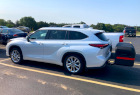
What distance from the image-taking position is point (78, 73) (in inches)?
185

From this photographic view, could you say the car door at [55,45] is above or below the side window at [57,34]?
below

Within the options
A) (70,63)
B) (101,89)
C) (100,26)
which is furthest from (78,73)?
(100,26)

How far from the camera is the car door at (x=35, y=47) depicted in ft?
17.2

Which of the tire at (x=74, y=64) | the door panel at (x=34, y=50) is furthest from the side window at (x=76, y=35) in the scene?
the door panel at (x=34, y=50)

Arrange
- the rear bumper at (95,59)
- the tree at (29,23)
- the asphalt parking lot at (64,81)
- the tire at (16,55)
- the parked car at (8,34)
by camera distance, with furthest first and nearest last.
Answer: the tree at (29,23) → the parked car at (8,34) → the tire at (16,55) → the rear bumper at (95,59) → the asphalt parking lot at (64,81)

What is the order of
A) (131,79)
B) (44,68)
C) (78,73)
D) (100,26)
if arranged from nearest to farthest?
1. (131,79)
2. (78,73)
3. (44,68)
4. (100,26)

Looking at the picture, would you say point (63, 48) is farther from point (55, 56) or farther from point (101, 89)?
point (101, 89)

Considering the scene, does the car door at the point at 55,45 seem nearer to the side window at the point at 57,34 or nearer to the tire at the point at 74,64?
the side window at the point at 57,34

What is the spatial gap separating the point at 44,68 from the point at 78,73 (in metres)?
1.54

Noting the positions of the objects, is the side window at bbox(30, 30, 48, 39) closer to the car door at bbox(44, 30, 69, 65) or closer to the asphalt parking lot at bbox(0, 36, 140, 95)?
the car door at bbox(44, 30, 69, 65)

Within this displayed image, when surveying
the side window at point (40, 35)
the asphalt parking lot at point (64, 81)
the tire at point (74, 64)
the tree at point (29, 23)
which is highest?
the tree at point (29, 23)

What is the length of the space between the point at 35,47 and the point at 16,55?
1225mm

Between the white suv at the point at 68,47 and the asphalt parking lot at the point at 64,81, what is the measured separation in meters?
0.45

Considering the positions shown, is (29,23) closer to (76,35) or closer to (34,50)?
(34,50)
